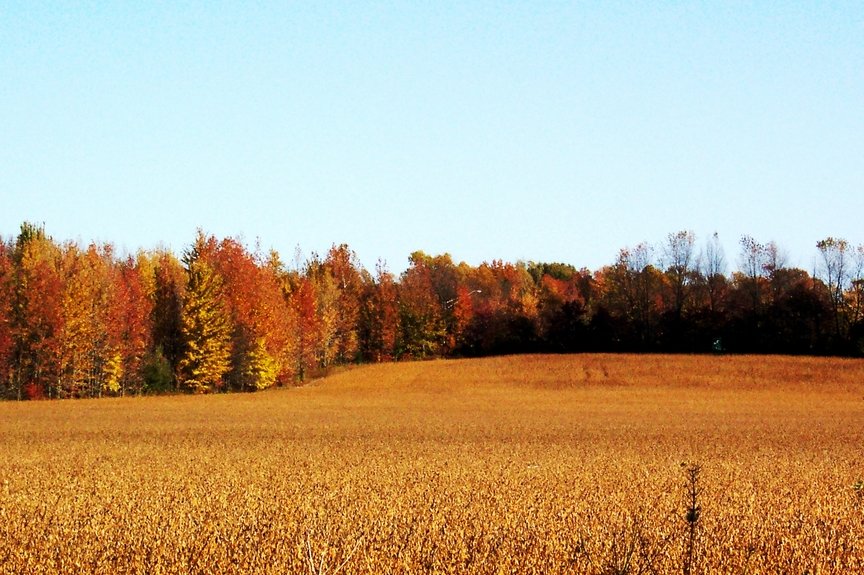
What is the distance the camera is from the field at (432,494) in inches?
337

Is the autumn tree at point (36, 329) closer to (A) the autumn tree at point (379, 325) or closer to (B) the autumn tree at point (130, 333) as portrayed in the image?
(B) the autumn tree at point (130, 333)

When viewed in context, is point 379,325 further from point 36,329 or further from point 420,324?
point 36,329

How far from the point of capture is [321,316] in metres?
86.9

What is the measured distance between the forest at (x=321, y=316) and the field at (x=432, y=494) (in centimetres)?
2292

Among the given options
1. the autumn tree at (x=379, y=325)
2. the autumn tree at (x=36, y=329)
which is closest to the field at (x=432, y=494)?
the autumn tree at (x=36, y=329)

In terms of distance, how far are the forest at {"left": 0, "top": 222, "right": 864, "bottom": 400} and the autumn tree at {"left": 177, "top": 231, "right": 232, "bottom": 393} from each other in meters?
0.11

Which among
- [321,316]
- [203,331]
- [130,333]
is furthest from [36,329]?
[321,316]

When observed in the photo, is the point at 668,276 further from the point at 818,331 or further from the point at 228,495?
the point at 228,495

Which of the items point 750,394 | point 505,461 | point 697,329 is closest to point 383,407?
point 750,394

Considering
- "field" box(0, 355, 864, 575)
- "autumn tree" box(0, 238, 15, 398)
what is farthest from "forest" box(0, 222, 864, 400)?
"field" box(0, 355, 864, 575)

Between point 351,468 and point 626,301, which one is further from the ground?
point 626,301

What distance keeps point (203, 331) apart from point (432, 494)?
2116 inches

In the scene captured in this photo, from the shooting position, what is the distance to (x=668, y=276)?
101188 millimetres

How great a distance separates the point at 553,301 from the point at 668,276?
15469 millimetres
